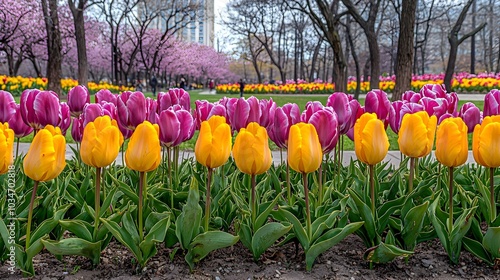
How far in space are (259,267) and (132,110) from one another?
0.98 metres

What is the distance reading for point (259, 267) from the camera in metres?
1.87

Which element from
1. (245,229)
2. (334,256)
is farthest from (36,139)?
(334,256)

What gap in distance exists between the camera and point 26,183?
258 cm

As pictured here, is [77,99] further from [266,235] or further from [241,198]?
[266,235]

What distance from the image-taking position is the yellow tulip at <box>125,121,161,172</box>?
1.60 meters

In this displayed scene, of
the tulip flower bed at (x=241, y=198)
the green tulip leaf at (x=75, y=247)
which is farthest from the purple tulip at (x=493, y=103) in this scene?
the green tulip leaf at (x=75, y=247)

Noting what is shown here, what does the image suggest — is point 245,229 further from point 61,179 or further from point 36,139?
point 61,179

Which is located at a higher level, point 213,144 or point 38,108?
point 38,108

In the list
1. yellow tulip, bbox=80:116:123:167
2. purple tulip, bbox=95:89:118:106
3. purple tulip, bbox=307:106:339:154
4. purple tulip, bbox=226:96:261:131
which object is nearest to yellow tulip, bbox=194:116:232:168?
yellow tulip, bbox=80:116:123:167

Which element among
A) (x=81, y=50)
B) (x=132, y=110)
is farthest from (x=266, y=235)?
(x=81, y=50)

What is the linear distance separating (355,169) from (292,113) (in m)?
0.70

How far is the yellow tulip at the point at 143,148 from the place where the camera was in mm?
1596

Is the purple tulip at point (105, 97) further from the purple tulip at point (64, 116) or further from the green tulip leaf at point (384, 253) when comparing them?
the green tulip leaf at point (384, 253)

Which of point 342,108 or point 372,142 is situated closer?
point 372,142
